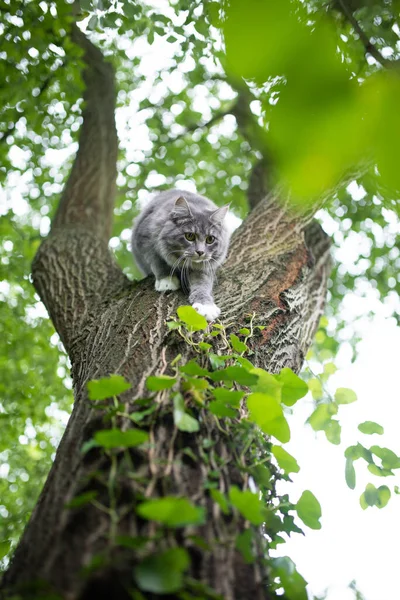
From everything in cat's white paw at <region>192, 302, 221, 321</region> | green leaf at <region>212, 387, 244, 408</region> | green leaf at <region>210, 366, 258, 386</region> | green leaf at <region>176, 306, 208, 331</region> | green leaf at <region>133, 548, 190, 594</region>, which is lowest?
green leaf at <region>133, 548, 190, 594</region>

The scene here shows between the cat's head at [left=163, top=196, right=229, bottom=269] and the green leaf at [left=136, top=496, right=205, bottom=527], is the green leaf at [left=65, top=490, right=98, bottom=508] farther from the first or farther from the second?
the cat's head at [left=163, top=196, right=229, bottom=269]

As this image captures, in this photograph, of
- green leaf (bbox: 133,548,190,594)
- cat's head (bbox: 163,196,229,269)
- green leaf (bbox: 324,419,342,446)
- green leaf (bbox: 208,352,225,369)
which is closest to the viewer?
green leaf (bbox: 133,548,190,594)

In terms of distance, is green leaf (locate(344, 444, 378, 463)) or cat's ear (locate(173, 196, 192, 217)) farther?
cat's ear (locate(173, 196, 192, 217))

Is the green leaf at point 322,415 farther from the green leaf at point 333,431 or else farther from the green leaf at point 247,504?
the green leaf at point 247,504

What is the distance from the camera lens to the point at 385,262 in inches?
229

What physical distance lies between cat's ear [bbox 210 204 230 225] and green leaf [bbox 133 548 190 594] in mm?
2915

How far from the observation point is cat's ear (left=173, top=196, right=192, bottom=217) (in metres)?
3.65

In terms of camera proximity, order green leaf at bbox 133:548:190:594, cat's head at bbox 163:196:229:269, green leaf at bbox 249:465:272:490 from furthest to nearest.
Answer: cat's head at bbox 163:196:229:269
green leaf at bbox 249:465:272:490
green leaf at bbox 133:548:190:594

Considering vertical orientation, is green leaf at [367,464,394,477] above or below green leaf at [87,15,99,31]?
below

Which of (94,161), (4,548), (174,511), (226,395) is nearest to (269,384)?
(226,395)

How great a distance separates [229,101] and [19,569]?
22.3 ft

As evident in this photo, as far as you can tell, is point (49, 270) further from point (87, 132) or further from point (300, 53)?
point (300, 53)

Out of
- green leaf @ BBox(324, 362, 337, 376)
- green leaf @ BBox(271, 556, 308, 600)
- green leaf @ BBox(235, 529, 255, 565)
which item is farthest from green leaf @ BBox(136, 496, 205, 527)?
green leaf @ BBox(324, 362, 337, 376)

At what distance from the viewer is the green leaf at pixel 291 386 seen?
70.9 inches
